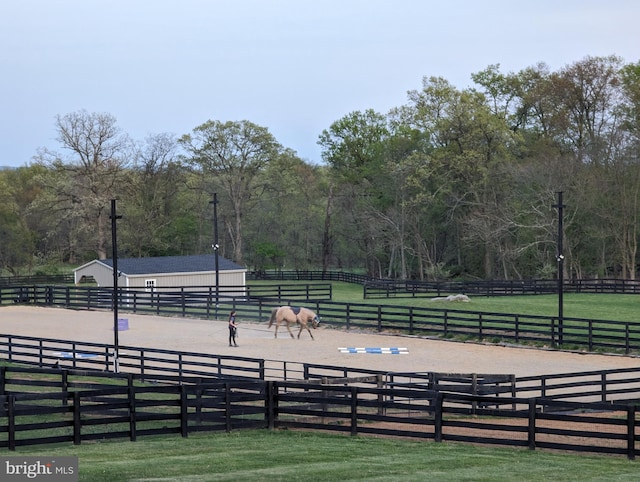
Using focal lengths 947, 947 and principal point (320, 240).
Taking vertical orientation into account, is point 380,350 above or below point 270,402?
below

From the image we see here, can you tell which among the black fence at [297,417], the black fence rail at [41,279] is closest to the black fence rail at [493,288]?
the black fence rail at [41,279]

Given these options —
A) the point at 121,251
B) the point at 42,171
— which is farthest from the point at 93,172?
the point at 42,171

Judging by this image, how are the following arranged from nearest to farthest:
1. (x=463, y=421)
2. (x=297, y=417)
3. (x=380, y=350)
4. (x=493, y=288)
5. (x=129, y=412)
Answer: (x=129, y=412), (x=463, y=421), (x=297, y=417), (x=380, y=350), (x=493, y=288)

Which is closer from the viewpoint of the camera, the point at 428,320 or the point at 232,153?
the point at 428,320

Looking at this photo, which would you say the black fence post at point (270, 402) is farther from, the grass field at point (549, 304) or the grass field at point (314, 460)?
the grass field at point (549, 304)

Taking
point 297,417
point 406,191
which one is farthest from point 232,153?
point 297,417

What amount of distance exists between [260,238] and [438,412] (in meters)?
71.4

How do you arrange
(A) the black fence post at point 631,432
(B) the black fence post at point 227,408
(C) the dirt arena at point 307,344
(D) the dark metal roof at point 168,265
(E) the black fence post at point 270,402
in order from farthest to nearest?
(D) the dark metal roof at point 168,265
(C) the dirt arena at point 307,344
(E) the black fence post at point 270,402
(B) the black fence post at point 227,408
(A) the black fence post at point 631,432

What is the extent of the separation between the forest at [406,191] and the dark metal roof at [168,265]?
10696mm

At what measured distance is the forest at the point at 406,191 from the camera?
61.7m

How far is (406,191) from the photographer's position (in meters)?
71.9

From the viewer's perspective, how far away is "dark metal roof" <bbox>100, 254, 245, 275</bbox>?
55.3 metres

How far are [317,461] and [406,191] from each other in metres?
60.2

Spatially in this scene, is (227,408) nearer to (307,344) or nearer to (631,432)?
(631,432)
